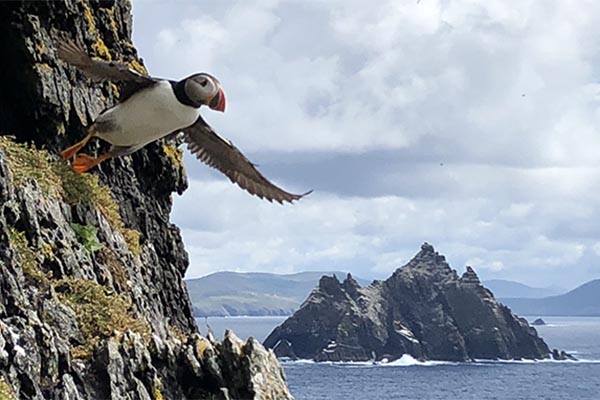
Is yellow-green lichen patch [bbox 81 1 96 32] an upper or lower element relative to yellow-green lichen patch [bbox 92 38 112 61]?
upper

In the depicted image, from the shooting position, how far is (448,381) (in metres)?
160

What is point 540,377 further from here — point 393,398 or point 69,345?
point 69,345

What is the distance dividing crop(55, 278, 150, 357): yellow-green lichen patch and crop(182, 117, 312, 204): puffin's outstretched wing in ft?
8.43

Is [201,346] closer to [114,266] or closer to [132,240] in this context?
[114,266]

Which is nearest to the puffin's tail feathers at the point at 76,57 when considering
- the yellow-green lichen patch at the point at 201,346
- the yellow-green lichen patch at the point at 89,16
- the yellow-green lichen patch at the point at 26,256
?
the yellow-green lichen patch at the point at 26,256

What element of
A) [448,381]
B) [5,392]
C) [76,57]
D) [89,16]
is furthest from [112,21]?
[448,381]

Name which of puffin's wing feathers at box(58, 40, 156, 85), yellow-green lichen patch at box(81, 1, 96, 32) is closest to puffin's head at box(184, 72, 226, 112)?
puffin's wing feathers at box(58, 40, 156, 85)

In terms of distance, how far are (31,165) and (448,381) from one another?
6012 inches

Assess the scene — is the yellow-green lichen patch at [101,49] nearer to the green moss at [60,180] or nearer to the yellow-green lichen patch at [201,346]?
the green moss at [60,180]

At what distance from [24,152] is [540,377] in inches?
6248

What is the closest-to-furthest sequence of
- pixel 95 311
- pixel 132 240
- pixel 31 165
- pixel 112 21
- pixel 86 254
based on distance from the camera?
1. pixel 95 311
2. pixel 86 254
3. pixel 31 165
4. pixel 132 240
5. pixel 112 21

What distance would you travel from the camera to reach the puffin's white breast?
38.7ft

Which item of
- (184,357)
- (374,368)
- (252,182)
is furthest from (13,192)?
(374,368)

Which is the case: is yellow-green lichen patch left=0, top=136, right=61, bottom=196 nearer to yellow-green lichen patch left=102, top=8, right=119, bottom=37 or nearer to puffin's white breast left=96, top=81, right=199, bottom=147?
puffin's white breast left=96, top=81, right=199, bottom=147
